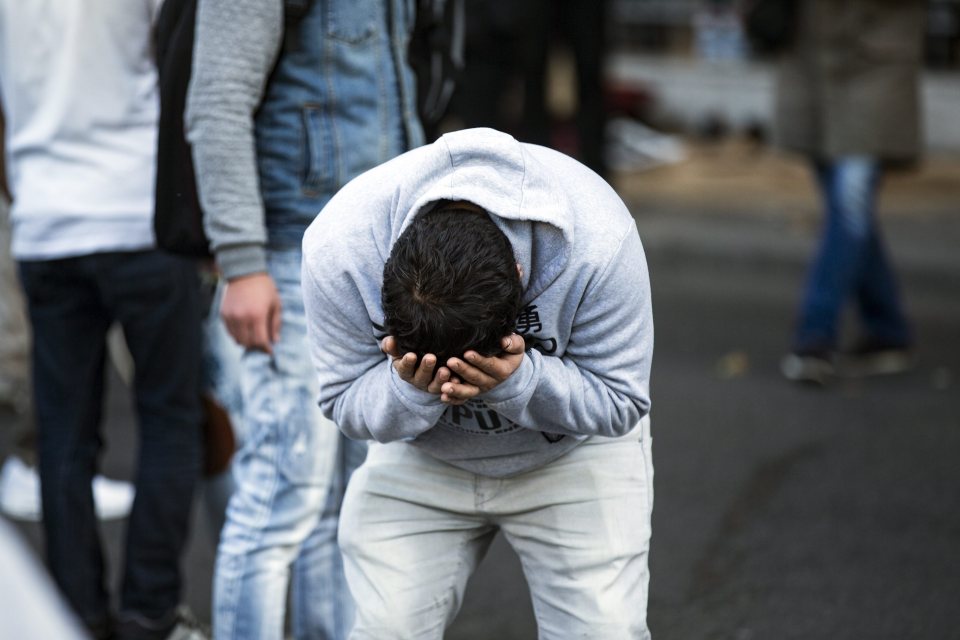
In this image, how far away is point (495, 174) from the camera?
7.36 ft

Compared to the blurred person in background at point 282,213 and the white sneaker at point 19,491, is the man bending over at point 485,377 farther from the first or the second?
the white sneaker at point 19,491

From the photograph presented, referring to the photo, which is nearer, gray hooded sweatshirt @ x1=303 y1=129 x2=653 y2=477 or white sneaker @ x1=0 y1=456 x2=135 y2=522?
gray hooded sweatshirt @ x1=303 y1=129 x2=653 y2=477

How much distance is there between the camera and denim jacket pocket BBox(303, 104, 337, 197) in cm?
284

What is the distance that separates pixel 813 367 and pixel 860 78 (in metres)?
1.13

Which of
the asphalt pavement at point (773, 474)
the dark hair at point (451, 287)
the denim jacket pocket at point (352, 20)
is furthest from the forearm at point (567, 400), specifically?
the asphalt pavement at point (773, 474)

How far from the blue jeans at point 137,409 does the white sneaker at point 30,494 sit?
103 cm

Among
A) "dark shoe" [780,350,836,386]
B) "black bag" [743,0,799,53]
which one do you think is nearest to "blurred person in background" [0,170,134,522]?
"dark shoe" [780,350,836,386]

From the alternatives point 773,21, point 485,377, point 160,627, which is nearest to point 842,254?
point 773,21

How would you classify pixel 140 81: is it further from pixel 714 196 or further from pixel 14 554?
pixel 714 196

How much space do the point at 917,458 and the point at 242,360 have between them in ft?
8.67

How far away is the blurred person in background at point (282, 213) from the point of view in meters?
2.75

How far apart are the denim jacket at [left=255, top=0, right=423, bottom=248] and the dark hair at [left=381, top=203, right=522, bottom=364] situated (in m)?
0.72

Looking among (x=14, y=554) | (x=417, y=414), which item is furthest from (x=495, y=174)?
(x=14, y=554)

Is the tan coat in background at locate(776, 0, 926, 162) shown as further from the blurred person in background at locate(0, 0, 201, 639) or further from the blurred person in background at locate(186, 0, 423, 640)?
the blurred person in background at locate(0, 0, 201, 639)
